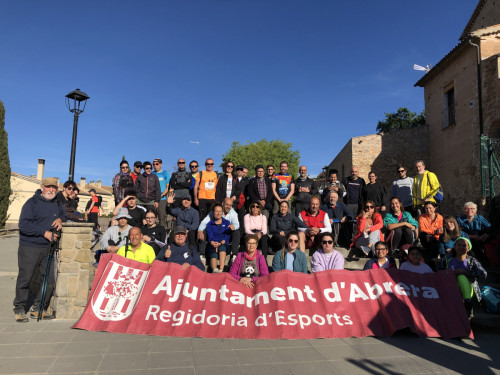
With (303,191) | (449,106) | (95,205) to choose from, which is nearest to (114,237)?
(303,191)

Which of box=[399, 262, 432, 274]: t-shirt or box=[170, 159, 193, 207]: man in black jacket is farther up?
box=[170, 159, 193, 207]: man in black jacket

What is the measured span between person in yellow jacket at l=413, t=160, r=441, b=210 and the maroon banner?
3.75 m

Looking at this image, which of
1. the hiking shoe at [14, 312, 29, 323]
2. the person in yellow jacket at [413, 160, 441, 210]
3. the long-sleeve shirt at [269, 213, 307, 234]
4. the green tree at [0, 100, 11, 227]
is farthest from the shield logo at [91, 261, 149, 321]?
the green tree at [0, 100, 11, 227]

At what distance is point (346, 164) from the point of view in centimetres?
2438

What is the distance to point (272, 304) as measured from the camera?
474 centimetres

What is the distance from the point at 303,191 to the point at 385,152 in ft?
50.7

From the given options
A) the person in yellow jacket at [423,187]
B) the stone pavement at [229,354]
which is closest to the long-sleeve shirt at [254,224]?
the stone pavement at [229,354]

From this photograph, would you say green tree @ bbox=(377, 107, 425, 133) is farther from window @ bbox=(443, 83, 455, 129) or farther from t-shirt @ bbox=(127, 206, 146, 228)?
t-shirt @ bbox=(127, 206, 146, 228)

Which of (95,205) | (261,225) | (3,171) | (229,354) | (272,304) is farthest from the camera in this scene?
(3,171)

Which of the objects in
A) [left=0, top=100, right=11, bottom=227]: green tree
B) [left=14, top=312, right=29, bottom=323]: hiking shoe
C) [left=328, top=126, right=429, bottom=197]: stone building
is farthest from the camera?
[left=328, top=126, right=429, bottom=197]: stone building

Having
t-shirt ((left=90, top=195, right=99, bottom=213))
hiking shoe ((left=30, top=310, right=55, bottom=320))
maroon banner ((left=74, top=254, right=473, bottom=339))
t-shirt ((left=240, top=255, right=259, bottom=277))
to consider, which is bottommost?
hiking shoe ((left=30, top=310, right=55, bottom=320))

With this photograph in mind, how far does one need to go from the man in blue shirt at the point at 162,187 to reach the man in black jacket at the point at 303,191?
3.45 metres

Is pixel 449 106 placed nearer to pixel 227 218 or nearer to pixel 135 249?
pixel 227 218

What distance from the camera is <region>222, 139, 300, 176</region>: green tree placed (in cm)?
4231
